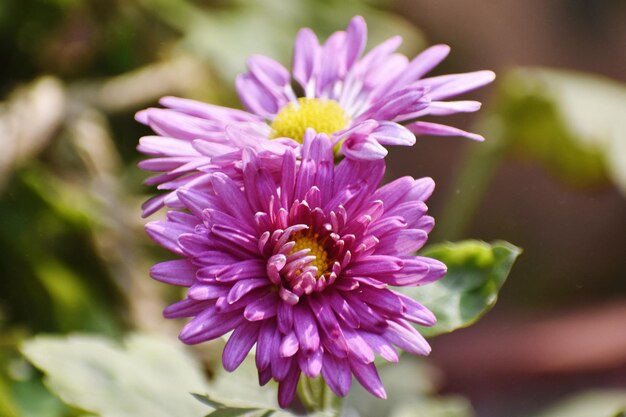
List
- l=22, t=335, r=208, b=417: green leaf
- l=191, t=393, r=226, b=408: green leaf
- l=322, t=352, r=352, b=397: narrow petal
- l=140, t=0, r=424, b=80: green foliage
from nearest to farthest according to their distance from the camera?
l=322, t=352, r=352, b=397: narrow petal < l=191, t=393, r=226, b=408: green leaf < l=22, t=335, r=208, b=417: green leaf < l=140, t=0, r=424, b=80: green foliage

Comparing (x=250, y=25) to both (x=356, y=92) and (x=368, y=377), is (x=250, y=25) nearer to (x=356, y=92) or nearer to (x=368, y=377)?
(x=356, y=92)

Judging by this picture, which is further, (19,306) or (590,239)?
(590,239)

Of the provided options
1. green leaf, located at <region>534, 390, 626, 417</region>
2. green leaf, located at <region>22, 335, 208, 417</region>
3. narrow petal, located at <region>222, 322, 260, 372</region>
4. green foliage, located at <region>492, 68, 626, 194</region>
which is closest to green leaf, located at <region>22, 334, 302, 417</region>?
green leaf, located at <region>22, 335, 208, 417</region>

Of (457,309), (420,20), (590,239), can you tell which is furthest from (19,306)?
(590,239)

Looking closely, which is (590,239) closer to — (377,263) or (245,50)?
(245,50)

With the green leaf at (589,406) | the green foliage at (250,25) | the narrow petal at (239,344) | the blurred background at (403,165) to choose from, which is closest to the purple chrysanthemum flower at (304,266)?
the narrow petal at (239,344)

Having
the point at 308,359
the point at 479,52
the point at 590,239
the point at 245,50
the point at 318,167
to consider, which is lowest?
the point at 308,359

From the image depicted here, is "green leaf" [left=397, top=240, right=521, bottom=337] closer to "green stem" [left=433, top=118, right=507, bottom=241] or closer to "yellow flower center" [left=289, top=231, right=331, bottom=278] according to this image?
"yellow flower center" [left=289, top=231, right=331, bottom=278]
